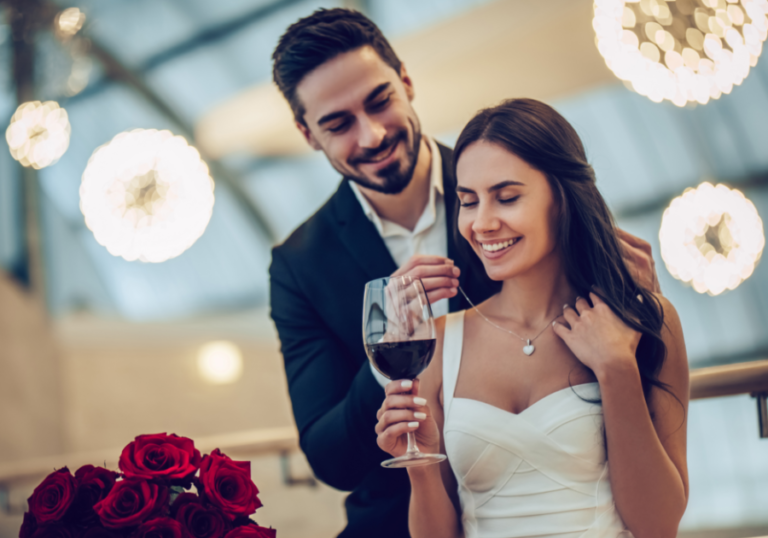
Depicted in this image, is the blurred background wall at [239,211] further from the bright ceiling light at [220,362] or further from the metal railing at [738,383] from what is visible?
A: the metal railing at [738,383]

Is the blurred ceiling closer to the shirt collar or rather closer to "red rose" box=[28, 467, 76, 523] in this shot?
the shirt collar

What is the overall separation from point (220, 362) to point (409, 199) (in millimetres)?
8737

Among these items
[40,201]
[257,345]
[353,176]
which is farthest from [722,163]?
[353,176]

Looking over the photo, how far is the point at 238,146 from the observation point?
7.31m

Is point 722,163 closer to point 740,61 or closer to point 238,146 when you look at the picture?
point 238,146

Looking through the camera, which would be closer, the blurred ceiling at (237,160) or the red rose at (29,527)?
the red rose at (29,527)

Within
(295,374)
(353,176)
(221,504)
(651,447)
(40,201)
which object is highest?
(40,201)

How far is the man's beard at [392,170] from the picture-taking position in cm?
212

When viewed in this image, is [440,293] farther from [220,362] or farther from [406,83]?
[220,362]

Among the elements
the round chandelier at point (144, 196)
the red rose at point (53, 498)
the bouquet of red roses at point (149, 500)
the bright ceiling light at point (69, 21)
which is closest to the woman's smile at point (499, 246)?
the bouquet of red roses at point (149, 500)

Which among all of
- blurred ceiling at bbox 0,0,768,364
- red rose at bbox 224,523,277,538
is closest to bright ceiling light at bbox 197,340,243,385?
blurred ceiling at bbox 0,0,768,364

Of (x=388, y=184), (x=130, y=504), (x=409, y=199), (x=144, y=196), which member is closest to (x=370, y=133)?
(x=388, y=184)

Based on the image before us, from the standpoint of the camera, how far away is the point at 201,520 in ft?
4.09

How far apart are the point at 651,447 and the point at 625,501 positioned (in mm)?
133
